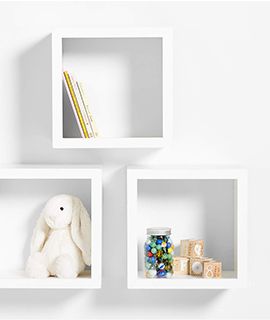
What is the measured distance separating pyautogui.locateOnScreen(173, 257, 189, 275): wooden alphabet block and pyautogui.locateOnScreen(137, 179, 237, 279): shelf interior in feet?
0.27

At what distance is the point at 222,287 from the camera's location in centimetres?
187

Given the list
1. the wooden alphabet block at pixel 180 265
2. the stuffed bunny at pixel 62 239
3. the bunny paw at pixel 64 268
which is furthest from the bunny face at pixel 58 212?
the wooden alphabet block at pixel 180 265

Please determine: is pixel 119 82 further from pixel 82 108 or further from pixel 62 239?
pixel 62 239

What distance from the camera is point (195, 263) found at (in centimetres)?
192

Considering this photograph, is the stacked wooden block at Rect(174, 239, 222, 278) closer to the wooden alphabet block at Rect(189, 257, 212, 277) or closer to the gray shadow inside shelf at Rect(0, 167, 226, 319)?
the wooden alphabet block at Rect(189, 257, 212, 277)

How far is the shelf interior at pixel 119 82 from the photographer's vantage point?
2.00 meters

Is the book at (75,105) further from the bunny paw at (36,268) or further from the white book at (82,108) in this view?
the bunny paw at (36,268)

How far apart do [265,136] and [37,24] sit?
0.78 metres

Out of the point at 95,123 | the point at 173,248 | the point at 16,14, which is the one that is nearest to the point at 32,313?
the point at 173,248

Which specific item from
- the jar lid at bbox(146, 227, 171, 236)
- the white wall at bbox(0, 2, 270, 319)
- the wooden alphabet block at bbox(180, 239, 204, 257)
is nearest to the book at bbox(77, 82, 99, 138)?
the white wall at bbox(0, 2, 270, 319)

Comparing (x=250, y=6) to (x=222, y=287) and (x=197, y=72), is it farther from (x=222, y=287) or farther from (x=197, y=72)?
(x=222, y=287)

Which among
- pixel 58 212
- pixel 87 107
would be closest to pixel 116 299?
pixel 58 212

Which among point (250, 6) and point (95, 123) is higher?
point (250, 6)

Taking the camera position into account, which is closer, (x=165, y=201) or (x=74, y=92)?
(x=74, y=92)
